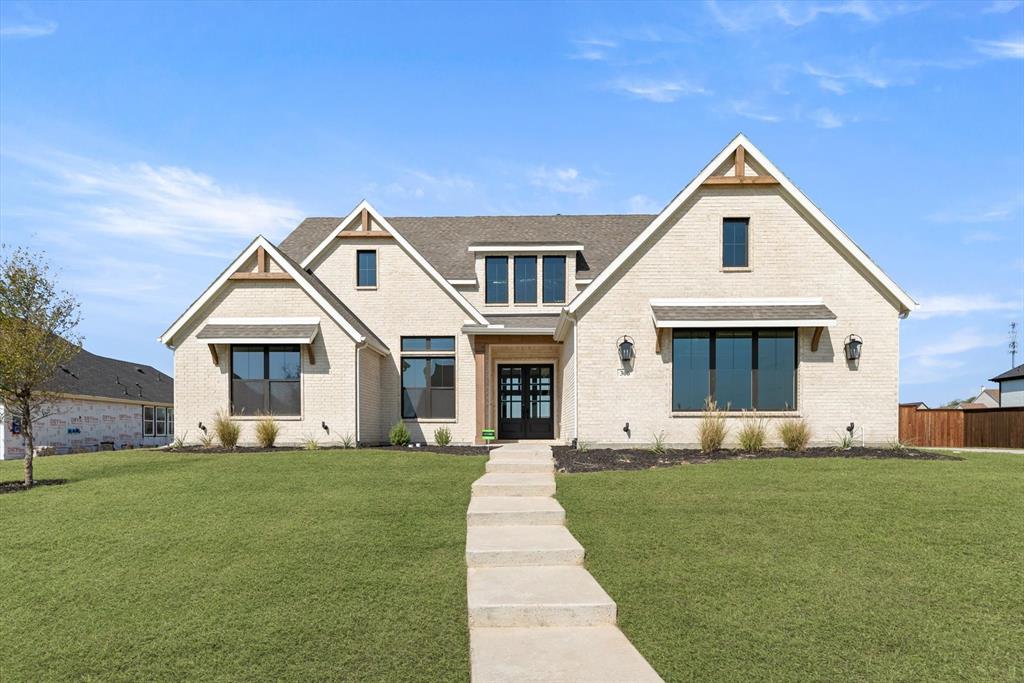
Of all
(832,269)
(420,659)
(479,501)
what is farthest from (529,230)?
(420,659)

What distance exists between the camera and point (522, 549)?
7.22 m

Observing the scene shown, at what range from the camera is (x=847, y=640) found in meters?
5.54

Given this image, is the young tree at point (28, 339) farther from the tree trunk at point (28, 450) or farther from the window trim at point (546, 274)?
the window trim at point (546, 274)

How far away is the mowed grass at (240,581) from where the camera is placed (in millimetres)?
5348

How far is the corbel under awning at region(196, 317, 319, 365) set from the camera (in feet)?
59.8

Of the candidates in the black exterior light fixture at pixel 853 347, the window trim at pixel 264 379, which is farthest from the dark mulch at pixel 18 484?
the black exterior light fixture at pixel 853 347

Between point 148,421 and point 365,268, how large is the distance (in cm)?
2403

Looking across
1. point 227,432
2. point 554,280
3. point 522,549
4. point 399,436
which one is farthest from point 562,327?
point 522,549

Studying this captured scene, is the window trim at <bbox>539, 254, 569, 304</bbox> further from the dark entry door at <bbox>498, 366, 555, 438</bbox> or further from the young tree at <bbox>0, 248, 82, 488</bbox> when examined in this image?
the young tree at <bbox>0, 248, 82, 488</bbox>

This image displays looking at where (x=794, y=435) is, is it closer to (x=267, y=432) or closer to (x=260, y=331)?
(x=267, y=432)

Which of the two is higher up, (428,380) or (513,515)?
(428,380)

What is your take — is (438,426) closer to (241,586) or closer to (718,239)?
(718,239)

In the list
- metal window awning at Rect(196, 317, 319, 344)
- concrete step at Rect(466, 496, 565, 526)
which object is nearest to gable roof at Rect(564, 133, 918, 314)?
metal window awning at Rect(196, 317, 319, 344)

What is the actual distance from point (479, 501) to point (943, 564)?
18.3ft
